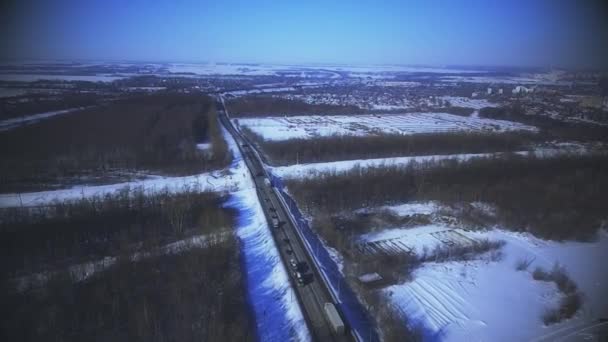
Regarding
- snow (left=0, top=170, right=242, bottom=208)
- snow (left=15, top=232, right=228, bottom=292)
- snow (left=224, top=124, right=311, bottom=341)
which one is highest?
snow (left=0, top=170, right=242, bottom=208)

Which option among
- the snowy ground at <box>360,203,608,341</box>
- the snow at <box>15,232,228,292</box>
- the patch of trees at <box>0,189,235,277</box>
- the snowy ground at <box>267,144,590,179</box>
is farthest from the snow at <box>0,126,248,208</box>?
the snowy ground at <box>360,203,608,341</box>

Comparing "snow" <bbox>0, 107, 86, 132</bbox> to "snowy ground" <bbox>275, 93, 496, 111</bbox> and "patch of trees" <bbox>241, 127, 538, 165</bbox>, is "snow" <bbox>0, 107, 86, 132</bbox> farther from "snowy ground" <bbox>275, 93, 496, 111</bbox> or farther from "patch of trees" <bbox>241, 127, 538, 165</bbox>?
"snowy ground" <bbox>275, 93, 496, 111</bbox>

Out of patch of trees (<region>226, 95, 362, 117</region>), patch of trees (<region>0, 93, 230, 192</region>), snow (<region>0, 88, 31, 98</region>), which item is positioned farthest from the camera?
patch of trees (<region>226, 95, 362, 117</region>)

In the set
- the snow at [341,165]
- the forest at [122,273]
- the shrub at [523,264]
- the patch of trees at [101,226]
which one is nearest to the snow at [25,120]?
the patch of trees at [101,226]

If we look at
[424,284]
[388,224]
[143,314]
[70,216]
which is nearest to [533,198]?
[388,224]

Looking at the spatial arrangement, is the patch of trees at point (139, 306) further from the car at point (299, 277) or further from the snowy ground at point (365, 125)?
the snowy ground at point (365, 125)

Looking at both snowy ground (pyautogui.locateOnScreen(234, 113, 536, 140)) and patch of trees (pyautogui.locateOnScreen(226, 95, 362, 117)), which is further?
patch of trees (pyautogui.locateOnScreen(226, 95, 362, 117))
